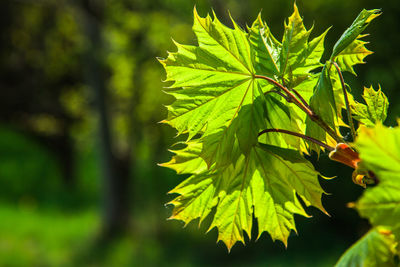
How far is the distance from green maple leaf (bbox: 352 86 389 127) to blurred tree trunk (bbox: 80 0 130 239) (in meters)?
6.68

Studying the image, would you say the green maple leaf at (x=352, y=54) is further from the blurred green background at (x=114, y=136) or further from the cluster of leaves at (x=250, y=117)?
the blurred green background at (x=114, y=136)

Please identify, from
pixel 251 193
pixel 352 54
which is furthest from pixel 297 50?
pixel 251 193

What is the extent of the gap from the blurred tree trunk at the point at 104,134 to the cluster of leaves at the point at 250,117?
660 centimetres

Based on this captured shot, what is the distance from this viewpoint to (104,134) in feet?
23.9

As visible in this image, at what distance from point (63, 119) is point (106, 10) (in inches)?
152

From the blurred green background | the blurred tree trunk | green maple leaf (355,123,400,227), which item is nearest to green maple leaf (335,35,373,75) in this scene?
green maple leaf (355,123,400,227)

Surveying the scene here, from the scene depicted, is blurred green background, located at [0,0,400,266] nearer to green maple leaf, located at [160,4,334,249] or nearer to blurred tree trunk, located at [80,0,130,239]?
blurred tree trunk, located at [80,0,130,239]

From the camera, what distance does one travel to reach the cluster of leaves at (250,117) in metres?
0.58

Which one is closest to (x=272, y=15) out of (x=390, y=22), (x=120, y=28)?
(x=390, y=22)

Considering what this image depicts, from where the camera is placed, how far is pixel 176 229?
7105mm

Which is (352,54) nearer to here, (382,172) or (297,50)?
(297,50)

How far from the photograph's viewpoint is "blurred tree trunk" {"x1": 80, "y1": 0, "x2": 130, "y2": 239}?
276 inches

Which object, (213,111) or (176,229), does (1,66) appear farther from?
(213,111)

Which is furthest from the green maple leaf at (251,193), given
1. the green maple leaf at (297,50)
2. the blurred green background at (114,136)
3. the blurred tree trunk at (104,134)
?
→ the blurred tree trunk at (104,134)
